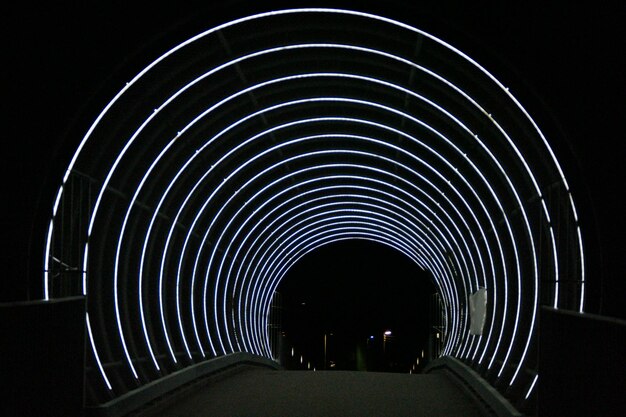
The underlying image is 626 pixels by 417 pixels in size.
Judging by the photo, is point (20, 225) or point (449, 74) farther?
point (449, 74)

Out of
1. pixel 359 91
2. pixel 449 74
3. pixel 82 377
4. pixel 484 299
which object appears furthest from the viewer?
pixel 484 299

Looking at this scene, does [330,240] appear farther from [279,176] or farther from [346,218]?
[279,176]

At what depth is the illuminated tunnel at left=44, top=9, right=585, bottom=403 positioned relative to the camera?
13023 millimetres

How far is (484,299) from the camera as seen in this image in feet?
70.6

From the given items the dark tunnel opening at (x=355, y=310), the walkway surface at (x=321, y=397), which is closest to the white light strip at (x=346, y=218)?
the dark tunnel opening at (x=355, y=310)

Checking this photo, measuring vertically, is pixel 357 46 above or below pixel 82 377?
above

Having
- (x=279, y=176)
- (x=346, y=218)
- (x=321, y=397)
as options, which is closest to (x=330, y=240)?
(x=346, y=218)

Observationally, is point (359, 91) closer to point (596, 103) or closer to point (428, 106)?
point (428, 106)

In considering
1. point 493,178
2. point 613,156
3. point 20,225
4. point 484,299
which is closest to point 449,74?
point 493,178

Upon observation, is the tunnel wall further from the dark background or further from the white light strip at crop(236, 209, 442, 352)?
the white light strip at crop(236, 209, 442, 352)

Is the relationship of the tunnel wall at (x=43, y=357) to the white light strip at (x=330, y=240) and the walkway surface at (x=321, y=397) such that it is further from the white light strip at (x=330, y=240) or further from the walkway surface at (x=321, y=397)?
the white light strip at (x=330, y=240)

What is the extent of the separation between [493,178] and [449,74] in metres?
3.32

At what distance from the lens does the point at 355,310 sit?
155 ft

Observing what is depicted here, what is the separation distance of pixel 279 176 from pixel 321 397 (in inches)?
347
